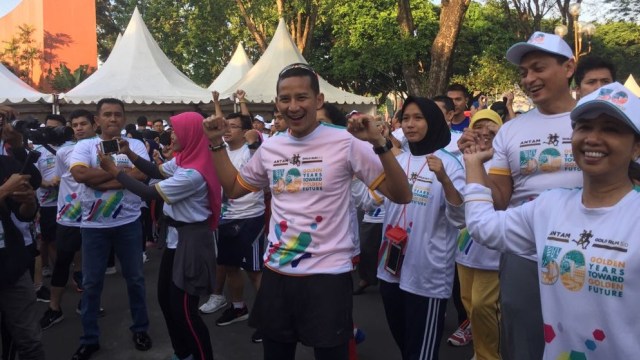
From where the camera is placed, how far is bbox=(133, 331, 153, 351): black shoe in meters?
4.77

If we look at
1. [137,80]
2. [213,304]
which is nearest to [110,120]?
[213,304]

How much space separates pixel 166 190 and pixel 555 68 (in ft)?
8.25

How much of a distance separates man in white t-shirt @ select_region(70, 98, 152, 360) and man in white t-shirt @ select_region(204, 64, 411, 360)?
7.71ft

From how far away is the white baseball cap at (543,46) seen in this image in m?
2.63

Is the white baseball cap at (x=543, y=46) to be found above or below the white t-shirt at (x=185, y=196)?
above

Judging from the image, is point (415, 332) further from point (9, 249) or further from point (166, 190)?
point (9, 249)

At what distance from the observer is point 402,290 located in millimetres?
3393

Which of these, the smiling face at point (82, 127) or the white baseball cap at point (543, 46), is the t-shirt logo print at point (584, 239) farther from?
the smiling face at point (82, 127)

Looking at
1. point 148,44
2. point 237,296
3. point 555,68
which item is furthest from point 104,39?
point 555,68

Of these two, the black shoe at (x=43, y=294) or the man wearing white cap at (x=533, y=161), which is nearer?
the man wearing white cap at (x=533, y=161)

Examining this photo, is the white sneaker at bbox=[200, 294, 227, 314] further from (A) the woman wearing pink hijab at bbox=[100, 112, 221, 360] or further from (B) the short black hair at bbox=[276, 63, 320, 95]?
(B) the short black hair at bbox=[276, 63, 320, 95]

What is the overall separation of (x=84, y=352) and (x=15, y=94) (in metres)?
13.8

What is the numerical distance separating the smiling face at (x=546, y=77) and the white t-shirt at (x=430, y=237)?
0.75 m

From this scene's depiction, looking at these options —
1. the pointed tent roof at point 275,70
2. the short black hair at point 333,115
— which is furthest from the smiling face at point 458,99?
the pointed tent roof at point 275,70
